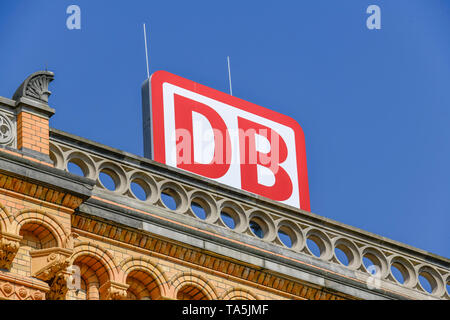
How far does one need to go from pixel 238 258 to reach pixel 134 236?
2615 millimetres

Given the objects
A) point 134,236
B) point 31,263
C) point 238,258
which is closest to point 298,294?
point 238,258

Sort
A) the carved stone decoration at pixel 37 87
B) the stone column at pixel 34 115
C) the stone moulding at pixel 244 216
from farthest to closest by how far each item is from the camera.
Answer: the stone moulding at pixel 244 216, the carved stone decoration at pixel 37 87, the stone column at pixel 34 115

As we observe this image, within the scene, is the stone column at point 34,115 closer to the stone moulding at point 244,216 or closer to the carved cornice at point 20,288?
the stone moulding at point 244,216

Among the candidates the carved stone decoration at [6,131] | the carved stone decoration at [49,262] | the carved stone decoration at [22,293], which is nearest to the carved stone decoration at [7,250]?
the carved stone decoration at [22,293]

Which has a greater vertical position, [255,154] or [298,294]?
[255,154]

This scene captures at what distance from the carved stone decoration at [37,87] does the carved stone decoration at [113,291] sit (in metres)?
4.16

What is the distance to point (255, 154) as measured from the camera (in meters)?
47.5

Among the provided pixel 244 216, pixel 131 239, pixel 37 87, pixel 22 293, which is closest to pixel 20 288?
pixel 22 293

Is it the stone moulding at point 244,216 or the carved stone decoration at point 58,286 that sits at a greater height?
the stone moulding at point 244,216

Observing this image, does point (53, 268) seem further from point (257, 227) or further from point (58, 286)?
point (257, 227)

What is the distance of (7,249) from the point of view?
36125 millimetres

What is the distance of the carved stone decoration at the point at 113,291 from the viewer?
124 ft

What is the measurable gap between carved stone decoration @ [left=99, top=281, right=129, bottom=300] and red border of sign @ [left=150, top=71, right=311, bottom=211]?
288 inches
